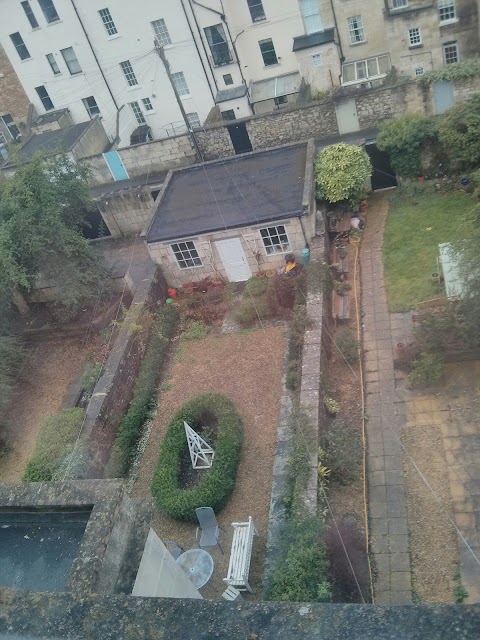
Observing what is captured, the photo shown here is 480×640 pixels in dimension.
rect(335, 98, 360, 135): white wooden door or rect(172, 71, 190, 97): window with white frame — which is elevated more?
rect(172, 71, 190, 97): window with white frame

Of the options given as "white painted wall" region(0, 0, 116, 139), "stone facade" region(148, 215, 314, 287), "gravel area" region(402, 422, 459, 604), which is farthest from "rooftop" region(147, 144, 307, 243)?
"white painted wall" region(0, 0, 116, 139)

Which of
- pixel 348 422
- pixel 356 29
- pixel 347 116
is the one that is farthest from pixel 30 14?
pixel 348 422

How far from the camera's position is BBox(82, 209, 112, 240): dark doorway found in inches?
892

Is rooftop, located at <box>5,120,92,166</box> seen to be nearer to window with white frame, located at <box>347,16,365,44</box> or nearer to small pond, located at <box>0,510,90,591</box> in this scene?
window with white frame, located at <box>347,16,365,44</box>

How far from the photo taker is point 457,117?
17203 millimetres

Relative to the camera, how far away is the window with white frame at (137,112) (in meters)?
29.9

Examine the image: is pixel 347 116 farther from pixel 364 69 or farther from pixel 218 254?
pixel 218 254

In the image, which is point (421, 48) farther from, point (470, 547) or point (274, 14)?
point (470, 547)

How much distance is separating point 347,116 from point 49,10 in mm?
17357

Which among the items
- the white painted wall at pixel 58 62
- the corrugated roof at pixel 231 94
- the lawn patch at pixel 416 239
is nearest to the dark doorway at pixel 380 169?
the lawn patch at pixel 416 239

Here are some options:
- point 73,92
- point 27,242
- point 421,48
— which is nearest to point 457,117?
point 421,48

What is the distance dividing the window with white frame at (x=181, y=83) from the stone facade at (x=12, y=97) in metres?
9.84

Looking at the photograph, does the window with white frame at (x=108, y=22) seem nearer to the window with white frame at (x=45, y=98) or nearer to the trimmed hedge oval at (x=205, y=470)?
the window with white frame at (x=45, y=98)

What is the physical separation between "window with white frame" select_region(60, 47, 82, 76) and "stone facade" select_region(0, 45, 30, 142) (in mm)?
4001
